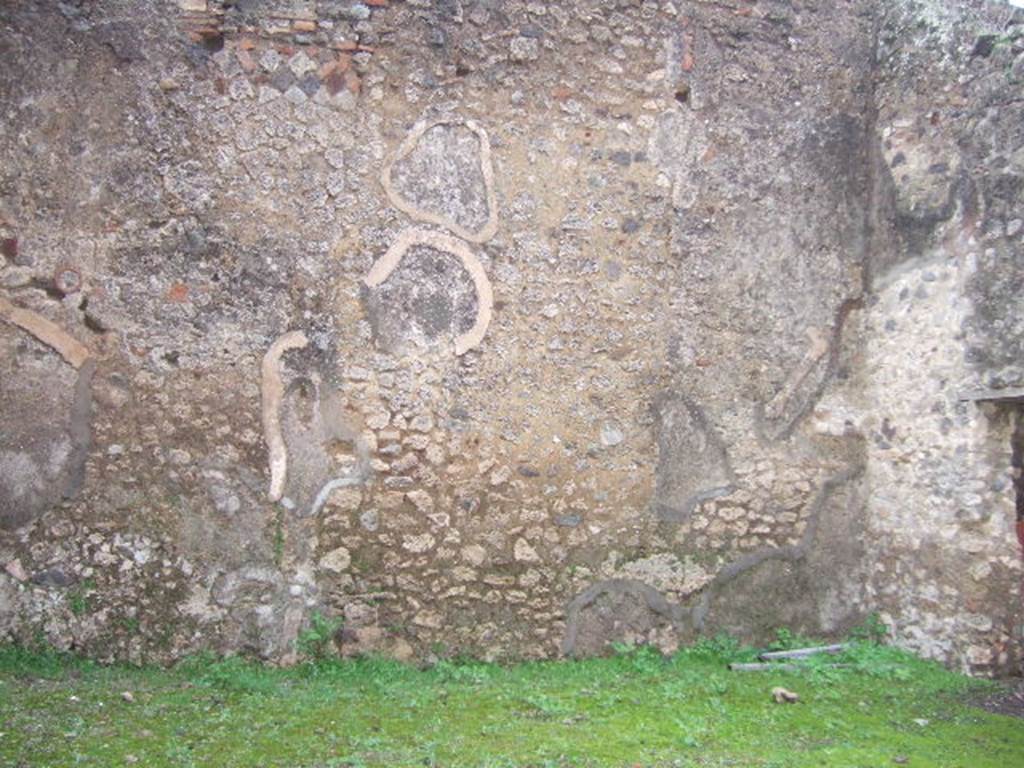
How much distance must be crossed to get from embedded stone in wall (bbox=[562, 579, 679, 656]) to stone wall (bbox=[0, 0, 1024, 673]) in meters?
0.02

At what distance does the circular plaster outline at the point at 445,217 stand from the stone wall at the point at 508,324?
2cm

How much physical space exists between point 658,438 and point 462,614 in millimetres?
1350

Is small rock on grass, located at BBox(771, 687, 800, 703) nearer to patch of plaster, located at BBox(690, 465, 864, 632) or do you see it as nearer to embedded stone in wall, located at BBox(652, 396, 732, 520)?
patch of plaster, located at BBox(690, 465, 864, 632)

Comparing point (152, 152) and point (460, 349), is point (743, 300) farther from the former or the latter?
point (152, 152)

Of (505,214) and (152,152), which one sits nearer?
(152,152)

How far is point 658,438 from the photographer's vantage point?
17.1ft

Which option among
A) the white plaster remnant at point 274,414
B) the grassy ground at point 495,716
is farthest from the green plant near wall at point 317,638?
the white plaster remnant at point 274,414

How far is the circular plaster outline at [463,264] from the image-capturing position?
4910mm

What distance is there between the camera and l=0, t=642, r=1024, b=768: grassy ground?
3.61m

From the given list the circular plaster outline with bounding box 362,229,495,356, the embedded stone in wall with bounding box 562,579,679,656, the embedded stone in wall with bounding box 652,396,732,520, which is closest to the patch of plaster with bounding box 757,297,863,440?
the embedded stone in wall with bounding box 652,396,732,520

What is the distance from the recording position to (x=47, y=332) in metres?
4.59

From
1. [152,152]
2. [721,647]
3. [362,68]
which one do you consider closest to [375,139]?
[362,68]

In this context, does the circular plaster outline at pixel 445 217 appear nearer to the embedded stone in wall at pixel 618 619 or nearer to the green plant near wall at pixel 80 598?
the embedded stone in wall at pixel 618 619

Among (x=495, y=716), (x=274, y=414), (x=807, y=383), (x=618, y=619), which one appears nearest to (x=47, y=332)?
(x=274, y=414)
